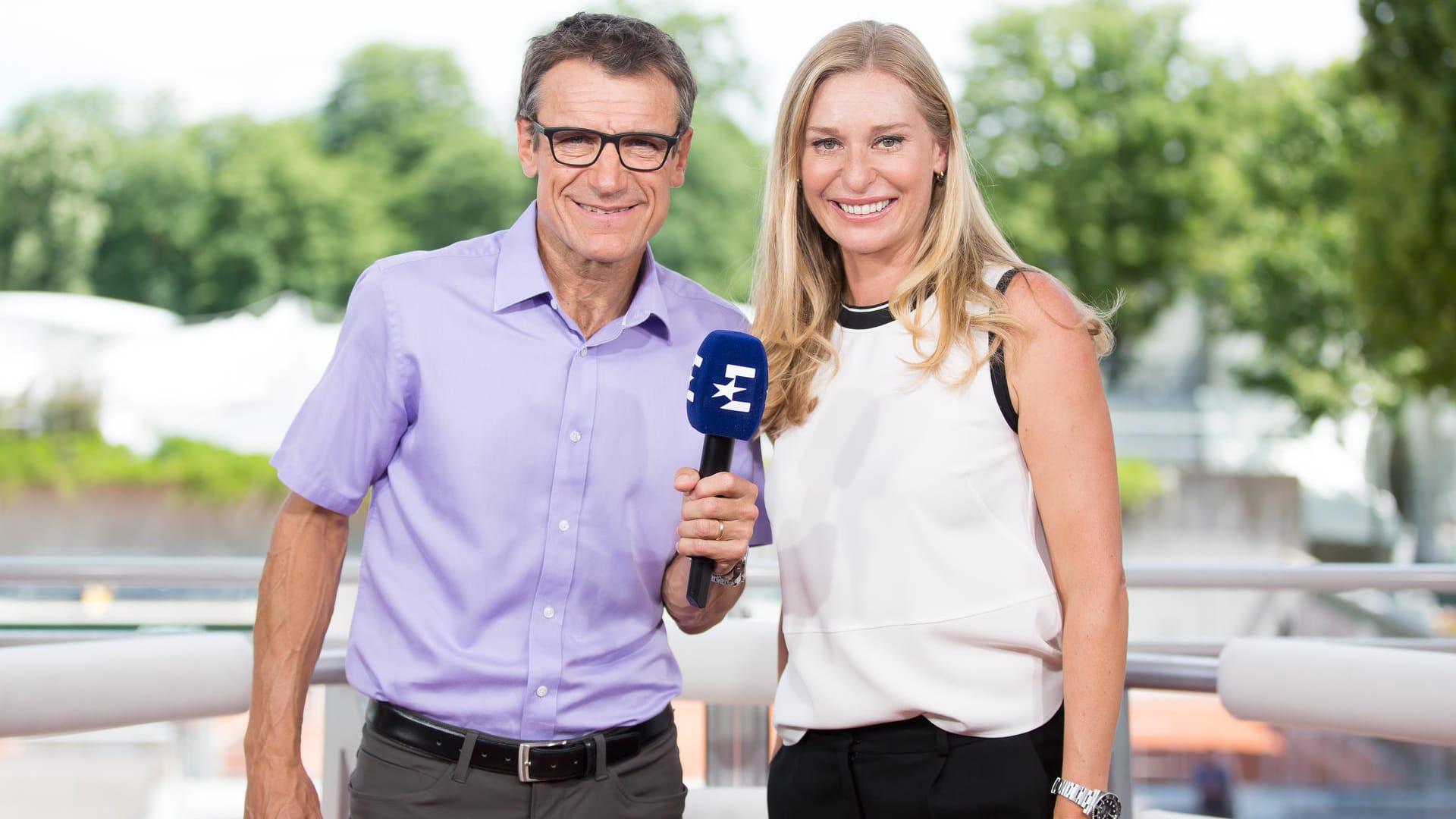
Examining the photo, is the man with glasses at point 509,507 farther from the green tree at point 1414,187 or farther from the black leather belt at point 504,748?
the green tree at point 1414,187

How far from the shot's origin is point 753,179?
792 inches

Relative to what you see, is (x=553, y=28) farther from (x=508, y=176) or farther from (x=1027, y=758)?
(x=508, y=176)

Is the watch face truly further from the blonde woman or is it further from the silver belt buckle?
the silver belt buckle

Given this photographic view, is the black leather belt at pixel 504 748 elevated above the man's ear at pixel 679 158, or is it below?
below

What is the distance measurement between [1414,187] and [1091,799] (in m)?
12.7

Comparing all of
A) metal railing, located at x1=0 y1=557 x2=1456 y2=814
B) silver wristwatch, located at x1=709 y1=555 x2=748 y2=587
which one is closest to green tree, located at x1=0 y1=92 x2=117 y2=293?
metal railing, located at x1=0 y1=557 x2=1456 y2=814

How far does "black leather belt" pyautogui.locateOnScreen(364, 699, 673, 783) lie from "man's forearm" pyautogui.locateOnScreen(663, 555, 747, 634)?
0.86ft

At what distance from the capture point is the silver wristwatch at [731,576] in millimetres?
1967

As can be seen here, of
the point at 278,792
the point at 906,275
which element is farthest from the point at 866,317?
the point at 278,792

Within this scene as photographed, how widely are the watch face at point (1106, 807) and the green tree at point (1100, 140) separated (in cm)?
2838

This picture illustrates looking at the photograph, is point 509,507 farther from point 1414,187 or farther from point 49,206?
point 49,206

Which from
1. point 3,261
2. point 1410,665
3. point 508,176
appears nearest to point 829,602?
point 1410,665

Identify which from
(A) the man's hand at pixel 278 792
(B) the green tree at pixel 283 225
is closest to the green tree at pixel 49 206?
(B) the green tree at pixel 283 225

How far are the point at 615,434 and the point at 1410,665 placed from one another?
63.0 inches
